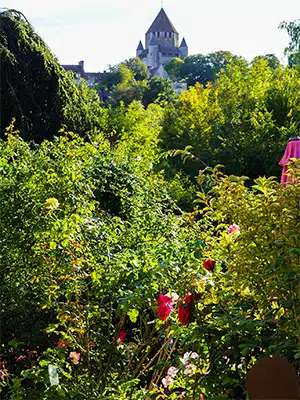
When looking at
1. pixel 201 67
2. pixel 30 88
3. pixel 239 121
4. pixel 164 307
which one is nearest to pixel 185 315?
pixel 164 307

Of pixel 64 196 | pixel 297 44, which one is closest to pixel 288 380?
pixel 64 196

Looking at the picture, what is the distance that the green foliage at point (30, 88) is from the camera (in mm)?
8086

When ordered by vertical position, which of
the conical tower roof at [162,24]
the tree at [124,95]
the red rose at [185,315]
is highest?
the conical tower roof at [162,24]

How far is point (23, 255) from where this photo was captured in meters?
2.85

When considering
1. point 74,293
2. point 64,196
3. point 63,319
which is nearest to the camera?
point 63,319

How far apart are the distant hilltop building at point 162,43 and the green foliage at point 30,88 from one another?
8877 centimetres

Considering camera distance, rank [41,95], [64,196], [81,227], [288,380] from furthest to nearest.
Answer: [41,95] < [64,196] < [81,227] < [288,380]

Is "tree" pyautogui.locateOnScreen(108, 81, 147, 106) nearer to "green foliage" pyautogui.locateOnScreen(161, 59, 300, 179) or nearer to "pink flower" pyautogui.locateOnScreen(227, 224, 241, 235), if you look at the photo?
"green foliage" pyautogui.locateOnScreen(161, 59, 300, 179)

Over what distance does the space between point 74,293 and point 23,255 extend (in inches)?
11.3

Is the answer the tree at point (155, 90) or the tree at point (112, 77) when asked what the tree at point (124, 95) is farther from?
the tree at point (112, 77)

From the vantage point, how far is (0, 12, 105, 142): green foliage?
8.09 meters

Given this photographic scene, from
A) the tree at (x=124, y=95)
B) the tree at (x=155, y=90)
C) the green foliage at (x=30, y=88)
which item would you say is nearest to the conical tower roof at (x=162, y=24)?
the tree at (x=155, y=90)

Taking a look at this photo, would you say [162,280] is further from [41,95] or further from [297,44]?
[297,44]

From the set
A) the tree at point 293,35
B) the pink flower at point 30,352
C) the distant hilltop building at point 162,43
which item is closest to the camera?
the pink flower at point 30,352
